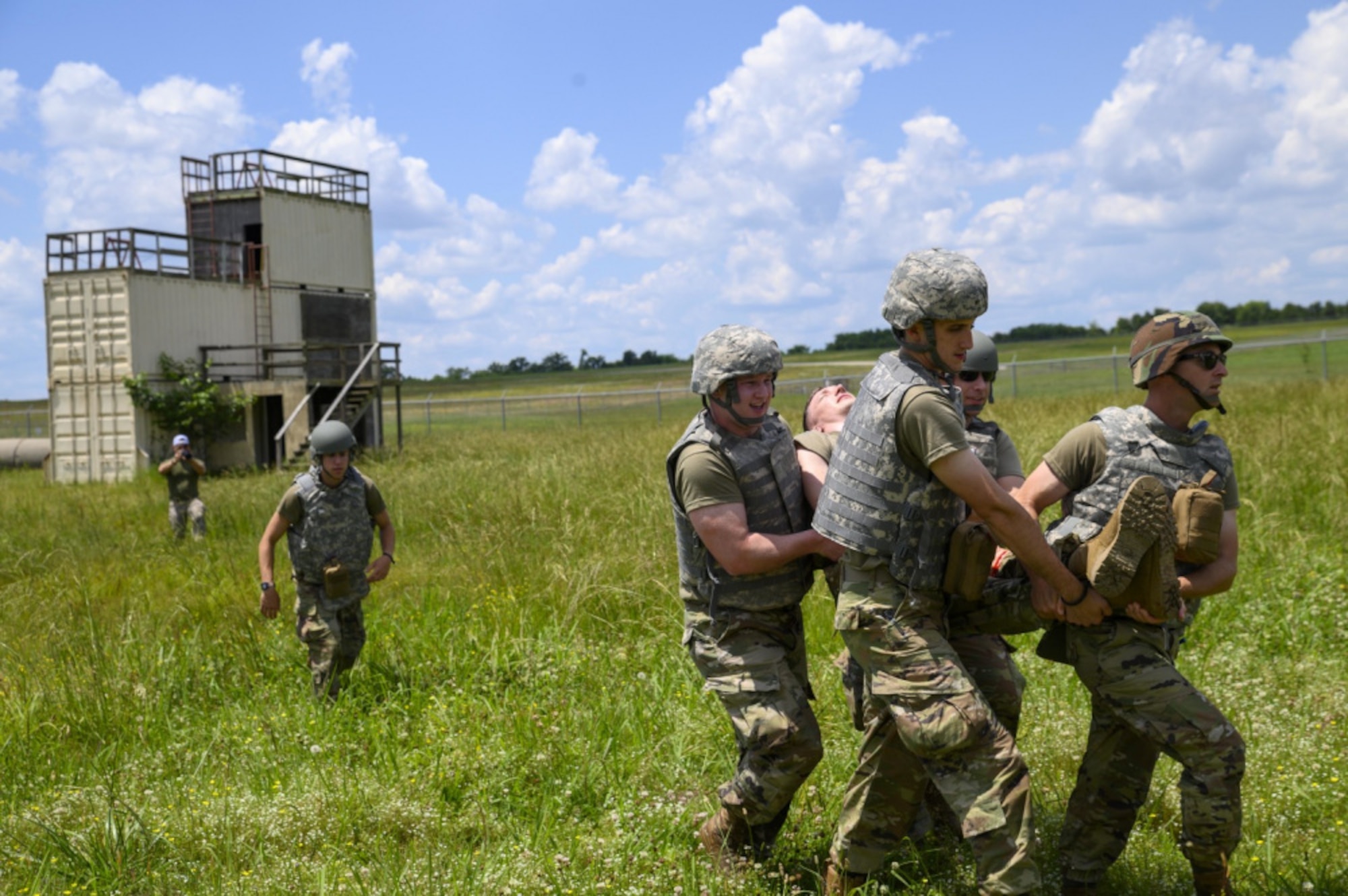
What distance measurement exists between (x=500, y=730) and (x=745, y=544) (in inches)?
87.8

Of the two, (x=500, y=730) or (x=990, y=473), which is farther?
(x=500, y=730)

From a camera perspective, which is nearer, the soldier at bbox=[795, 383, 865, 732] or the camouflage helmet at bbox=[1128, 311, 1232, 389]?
the camouflage helmet at bbox=[1128, 311, 1232, 389]

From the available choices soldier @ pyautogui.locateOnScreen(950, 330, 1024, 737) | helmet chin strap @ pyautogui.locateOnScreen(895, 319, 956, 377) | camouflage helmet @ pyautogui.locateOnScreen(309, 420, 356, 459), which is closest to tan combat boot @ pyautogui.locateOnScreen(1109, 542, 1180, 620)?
soldier @ pyautogui.locateOnScreen(950, 330, 1024, 737)

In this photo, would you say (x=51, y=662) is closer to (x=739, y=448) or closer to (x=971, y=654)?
(x=739, y=448)

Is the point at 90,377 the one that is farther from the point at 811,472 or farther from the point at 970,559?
the point at 970,559

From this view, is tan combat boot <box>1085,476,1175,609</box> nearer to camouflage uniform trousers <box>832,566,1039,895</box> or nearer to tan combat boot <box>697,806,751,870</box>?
camouflage uniform trousers <box>832,566,1039,895</box>

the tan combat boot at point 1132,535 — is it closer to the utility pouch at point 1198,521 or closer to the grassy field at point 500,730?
the utility pouch at point 1198,521

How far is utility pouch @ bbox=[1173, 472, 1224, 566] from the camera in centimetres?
334

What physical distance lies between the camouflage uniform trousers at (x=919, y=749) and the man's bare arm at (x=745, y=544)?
17 cm

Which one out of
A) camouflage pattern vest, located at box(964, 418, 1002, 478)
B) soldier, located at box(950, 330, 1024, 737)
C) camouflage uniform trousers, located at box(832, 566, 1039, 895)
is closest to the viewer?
camouflage uniform trousers, located at box(832, 566, 1039, 895)

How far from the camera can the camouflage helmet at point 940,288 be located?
319 centimetres

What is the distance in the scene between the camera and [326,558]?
6172mm

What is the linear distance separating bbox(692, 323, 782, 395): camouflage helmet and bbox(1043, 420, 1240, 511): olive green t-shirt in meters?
0.97

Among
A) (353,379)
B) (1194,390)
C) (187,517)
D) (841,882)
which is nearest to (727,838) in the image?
(841,882)
